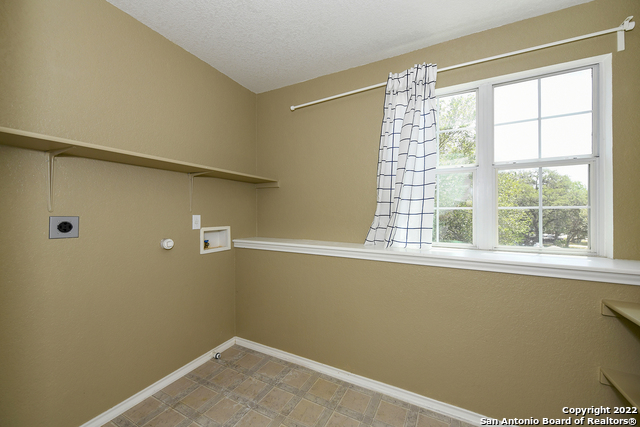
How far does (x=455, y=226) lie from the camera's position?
190cm

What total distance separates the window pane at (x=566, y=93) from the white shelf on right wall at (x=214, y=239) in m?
2.65

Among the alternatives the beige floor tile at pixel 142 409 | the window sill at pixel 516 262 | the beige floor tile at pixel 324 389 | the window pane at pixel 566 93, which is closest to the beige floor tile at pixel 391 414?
the beige floor tile at pixel 324 389

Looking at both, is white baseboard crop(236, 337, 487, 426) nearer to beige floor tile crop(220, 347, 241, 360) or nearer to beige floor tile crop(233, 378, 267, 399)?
beige floor tile crop(220, 347, 241, 360)

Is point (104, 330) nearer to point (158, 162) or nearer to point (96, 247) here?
point (96, 247)

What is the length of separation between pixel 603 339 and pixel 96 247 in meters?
2.83

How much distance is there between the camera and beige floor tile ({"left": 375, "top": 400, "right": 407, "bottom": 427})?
151cm

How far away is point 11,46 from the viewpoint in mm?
1181

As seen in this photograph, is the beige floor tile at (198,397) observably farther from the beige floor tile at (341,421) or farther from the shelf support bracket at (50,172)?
the shelf support bracket at (50,172)

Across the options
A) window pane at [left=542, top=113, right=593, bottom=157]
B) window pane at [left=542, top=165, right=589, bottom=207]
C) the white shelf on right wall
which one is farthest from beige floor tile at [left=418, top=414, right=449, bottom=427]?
the white shelf on right wall

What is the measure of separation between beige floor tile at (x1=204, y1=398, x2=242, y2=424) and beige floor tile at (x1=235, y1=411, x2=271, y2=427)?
3.7 inches

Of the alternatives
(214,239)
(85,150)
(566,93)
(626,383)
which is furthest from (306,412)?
(566,93)

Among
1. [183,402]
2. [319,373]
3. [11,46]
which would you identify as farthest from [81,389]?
[11,46]

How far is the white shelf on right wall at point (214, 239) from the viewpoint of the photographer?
212 cm

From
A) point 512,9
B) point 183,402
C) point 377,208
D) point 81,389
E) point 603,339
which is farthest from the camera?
point 377,208
